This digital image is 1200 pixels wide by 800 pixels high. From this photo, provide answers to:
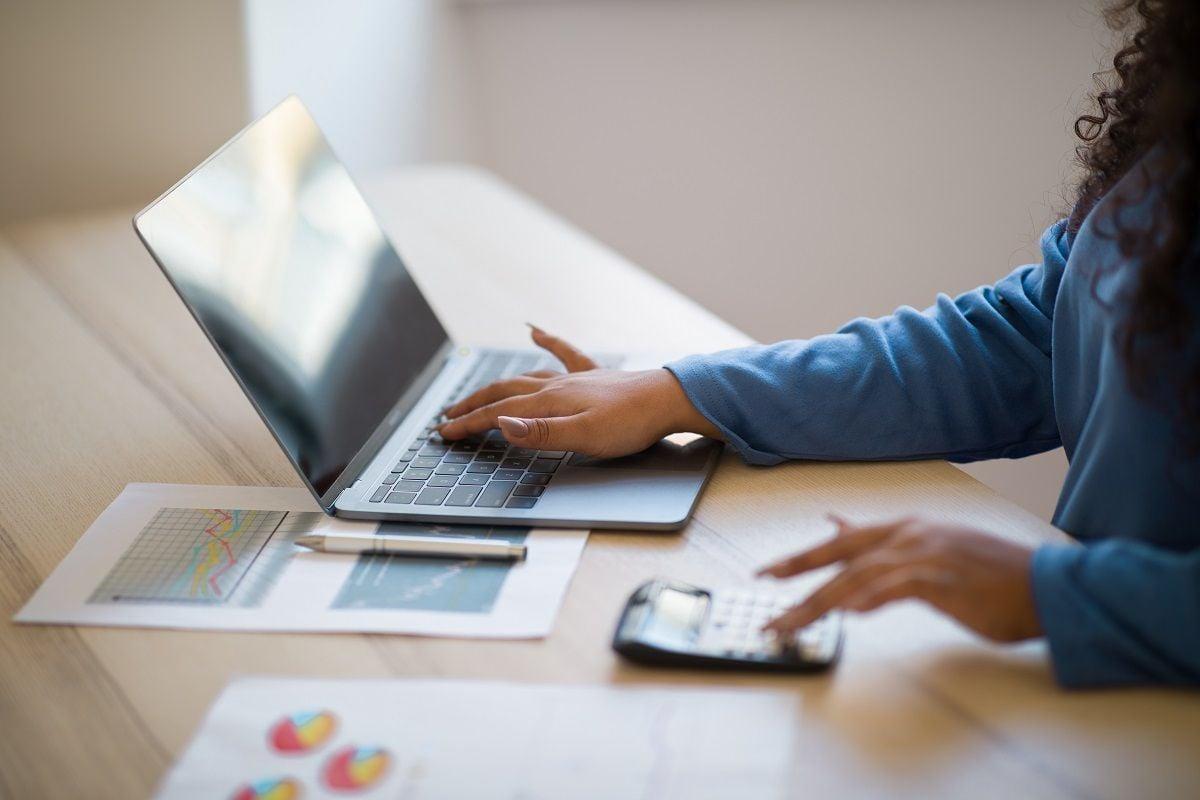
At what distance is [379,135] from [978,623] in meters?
1.67

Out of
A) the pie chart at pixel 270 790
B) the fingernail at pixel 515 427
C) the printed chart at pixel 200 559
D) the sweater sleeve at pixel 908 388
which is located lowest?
the pie chart at pixel 270 790

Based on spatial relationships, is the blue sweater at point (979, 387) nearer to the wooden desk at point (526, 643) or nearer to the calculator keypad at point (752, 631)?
the wooden desk at point (526, 643)

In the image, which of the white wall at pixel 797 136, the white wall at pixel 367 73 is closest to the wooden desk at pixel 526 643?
the white wall at pixel 367 73

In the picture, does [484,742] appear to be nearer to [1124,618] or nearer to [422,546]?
[422,546]

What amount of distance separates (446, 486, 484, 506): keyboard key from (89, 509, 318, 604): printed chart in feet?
0.33

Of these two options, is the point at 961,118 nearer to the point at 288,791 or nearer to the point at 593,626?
the point at 593,626

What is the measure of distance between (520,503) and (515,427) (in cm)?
6

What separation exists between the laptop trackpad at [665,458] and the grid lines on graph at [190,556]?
0.23 metres

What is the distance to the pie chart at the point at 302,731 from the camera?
61 centimetres

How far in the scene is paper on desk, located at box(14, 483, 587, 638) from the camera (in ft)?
2.37

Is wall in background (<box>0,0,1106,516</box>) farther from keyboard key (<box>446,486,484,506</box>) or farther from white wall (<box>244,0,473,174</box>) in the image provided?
keyboard key (<box>446,486,484,506</box>)

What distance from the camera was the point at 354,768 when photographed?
23.3 inches

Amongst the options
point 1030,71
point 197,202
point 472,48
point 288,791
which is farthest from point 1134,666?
point 472,48

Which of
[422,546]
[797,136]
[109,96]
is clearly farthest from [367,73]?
[422,546]
